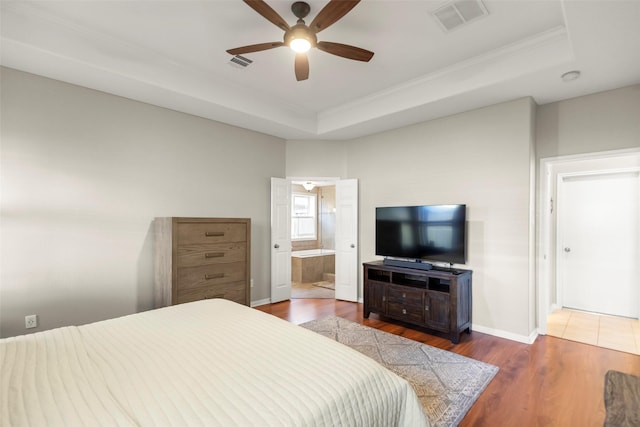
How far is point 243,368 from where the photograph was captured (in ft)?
4.13

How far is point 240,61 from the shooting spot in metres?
3.11

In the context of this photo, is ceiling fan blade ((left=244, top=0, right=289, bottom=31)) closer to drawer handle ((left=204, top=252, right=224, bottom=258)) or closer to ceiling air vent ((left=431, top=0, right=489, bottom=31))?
ceiling air vent ((left=431, top=0, right=489, bottom=31))

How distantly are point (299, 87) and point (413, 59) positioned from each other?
1.33 metres

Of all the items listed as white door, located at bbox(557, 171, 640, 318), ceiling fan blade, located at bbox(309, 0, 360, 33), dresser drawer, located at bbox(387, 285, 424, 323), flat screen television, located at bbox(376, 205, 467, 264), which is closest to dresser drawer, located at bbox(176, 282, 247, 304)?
dresser drawer, located at bbox(387, 285, 424, 323)

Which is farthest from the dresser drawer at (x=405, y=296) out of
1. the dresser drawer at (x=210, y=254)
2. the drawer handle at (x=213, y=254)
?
the drawer handle at (x=213, y=254)

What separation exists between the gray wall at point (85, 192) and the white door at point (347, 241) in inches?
77.6

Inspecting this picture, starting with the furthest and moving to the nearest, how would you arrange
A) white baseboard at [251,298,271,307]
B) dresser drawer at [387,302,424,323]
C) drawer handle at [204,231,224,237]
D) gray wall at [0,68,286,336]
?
white baseboard at [251,298,271,307], dresser drawer at [387,302,424,323], drawer handle at [204,231,224,237], gray wall at [0,68,286,336]

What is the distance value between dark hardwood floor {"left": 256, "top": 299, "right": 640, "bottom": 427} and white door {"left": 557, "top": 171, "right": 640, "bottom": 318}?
1.48 m

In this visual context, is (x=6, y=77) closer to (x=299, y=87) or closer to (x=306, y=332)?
(x=299, y=87)

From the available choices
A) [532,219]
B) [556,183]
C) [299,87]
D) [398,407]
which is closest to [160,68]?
[299,87]

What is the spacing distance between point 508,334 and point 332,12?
140 inches

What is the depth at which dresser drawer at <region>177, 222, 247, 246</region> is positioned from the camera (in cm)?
320

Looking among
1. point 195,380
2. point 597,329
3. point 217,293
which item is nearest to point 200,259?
point 217,293

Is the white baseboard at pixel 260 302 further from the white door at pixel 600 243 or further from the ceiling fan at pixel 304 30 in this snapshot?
the white door at pixel 600 243
